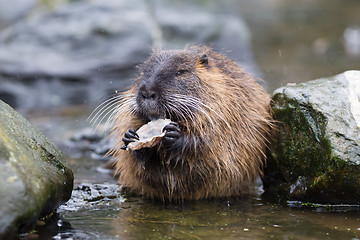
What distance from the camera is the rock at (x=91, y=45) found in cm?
905

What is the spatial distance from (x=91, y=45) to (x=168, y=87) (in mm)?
6778

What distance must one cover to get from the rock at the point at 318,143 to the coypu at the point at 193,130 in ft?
0.72

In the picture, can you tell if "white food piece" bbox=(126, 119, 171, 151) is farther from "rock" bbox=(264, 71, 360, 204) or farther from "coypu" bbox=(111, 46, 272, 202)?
"rock" bbox=(264, 71, 360, 204)

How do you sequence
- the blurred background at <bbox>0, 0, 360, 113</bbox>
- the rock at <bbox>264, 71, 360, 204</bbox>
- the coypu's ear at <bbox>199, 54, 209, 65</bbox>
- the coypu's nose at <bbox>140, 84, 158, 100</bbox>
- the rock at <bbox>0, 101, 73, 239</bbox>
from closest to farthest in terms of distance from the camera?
the rock at <bbox>0, 101, 73, 239</bbox> → the rock at <bbox>264, 71, 360, 204</bbox> → the coypu's nose at <bbox>140, 84, 158, 100</bbox> → the coypu's ear at <bbox>199, 54, 209, 65</bbox> → the blurred background at <bbox>0, 0, 360, 113</bbox>

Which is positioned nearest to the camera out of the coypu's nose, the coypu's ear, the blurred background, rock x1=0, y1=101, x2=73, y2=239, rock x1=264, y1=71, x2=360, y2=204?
Result: rock x1=0, y1=101, x2=73, y2=239

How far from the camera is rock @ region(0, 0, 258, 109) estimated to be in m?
9.05

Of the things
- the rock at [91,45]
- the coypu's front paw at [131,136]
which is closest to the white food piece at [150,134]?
the coypu's front paw at [131,136]

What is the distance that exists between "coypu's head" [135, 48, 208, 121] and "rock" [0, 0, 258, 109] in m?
4.77

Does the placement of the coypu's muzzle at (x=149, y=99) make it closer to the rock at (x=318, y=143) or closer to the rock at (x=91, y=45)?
the rock at (x=318, y=143)

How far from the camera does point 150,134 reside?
363cm

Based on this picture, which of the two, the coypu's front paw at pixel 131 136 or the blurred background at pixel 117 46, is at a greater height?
the blurred background at pixel 117 46

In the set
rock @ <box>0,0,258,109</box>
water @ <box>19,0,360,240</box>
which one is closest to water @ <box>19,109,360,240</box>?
water @ <box>19,0,360,240</box>

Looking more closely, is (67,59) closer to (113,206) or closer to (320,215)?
(113,206)

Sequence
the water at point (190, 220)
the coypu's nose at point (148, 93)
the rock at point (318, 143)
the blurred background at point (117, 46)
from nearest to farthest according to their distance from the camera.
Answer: the water at point (190, 220) < the rock at point (318, 143) < the coypu's nose at point (148, 93) < the blurred background at point (117, 46)
